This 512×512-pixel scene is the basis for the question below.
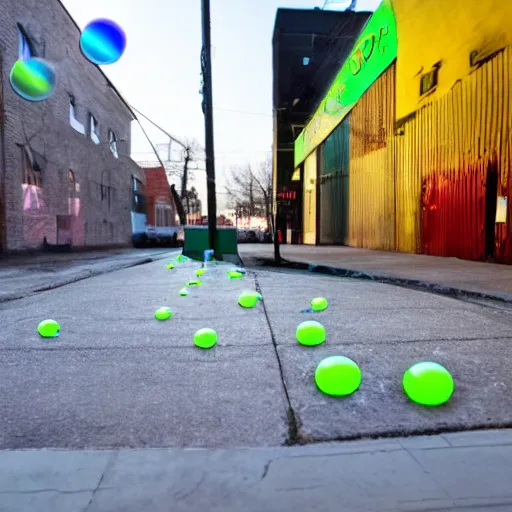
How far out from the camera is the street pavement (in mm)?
1380

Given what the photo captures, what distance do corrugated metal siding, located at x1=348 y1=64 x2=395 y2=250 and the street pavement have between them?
9.45 metres

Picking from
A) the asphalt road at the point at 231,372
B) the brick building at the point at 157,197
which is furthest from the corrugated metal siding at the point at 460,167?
the brick building at the point at 157,197

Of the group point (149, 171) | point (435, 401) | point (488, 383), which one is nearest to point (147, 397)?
point (435, 401)

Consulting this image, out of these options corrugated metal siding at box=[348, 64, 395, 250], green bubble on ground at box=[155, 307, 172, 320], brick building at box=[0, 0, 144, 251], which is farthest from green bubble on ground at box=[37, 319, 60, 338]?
corrugated metal siding at box=[348, 64, 395, 250]

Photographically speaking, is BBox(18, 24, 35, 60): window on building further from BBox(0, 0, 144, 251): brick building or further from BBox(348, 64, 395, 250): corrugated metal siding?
BBox(348, 64, 395, 250): corrugated metal siding

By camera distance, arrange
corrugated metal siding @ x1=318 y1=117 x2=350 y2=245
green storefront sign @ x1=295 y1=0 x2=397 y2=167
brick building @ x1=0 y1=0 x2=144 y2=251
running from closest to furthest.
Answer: brick building @ x1=0 y1=0 x2=144 y2=251
green storefront sign @ x1=295 y1=0 x2=397 y2=167
corrugated metal siding @ x1=318 y1=117 x2=350 y2=245

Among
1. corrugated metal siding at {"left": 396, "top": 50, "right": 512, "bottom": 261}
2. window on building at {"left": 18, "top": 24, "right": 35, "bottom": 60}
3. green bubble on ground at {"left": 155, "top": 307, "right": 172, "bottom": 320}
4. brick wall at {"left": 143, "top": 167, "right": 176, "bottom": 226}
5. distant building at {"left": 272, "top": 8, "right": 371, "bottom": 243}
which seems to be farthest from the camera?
brick wall at {"left": 143, "top": 167, "right": 176, "bottom": 226}

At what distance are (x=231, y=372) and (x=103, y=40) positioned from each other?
5.34m

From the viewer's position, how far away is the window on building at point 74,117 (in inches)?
671

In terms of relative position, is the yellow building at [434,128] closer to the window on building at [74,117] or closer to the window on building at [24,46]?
the window on building at [24,46]

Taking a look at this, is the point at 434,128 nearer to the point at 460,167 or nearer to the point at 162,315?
the point at 460,167

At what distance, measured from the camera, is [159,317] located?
144 inches

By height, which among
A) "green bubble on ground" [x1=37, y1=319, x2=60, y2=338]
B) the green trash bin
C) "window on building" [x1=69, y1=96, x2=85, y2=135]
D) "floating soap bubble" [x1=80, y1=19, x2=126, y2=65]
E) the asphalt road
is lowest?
the asphalt road

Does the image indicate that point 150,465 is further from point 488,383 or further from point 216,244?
point 216,244
